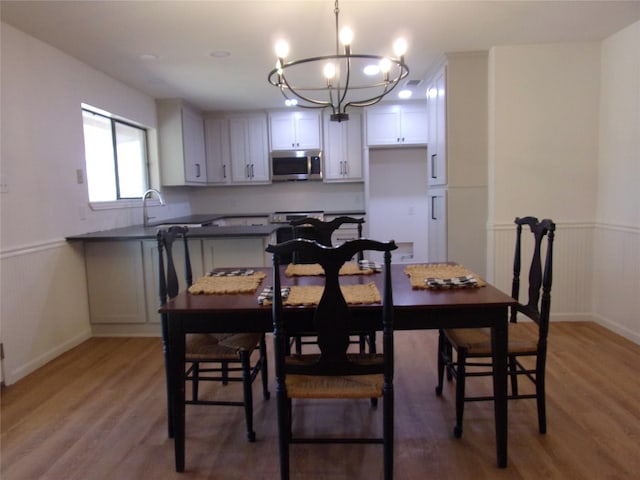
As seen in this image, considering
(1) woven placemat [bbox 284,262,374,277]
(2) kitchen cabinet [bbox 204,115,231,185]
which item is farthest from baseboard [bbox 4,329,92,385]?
(2) kitchen cabinet [bbox 204,115,231,185]

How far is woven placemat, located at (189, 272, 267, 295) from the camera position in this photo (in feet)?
6.51

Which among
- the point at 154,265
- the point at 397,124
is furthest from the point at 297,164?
the point at 154,265

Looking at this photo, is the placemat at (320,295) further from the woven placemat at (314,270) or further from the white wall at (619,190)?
the white wall at (619,190)

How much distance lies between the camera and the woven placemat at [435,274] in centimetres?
199

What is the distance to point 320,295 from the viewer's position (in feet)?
6.15

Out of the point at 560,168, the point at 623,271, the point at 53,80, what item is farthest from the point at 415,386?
the point at 53,80

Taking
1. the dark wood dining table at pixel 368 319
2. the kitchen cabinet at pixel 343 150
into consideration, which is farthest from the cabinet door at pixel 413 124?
the dark wood dining table at pixel 368 319

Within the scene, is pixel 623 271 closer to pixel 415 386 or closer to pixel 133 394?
pixel 415 386

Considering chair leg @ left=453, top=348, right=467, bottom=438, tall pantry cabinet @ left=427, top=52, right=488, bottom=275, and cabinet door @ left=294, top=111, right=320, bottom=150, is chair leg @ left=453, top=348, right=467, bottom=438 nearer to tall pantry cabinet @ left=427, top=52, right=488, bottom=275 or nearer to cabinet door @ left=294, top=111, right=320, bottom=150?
tall pantry cabinet @ left=427, top=52, right=488, bottom=275

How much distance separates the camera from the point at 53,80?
319 cm

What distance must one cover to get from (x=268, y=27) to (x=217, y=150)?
3.10 meters

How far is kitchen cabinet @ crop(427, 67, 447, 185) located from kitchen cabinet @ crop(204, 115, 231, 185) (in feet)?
9.36

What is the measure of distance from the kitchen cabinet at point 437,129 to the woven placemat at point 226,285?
2.34m

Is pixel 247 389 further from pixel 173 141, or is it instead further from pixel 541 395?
pixel 173 141
